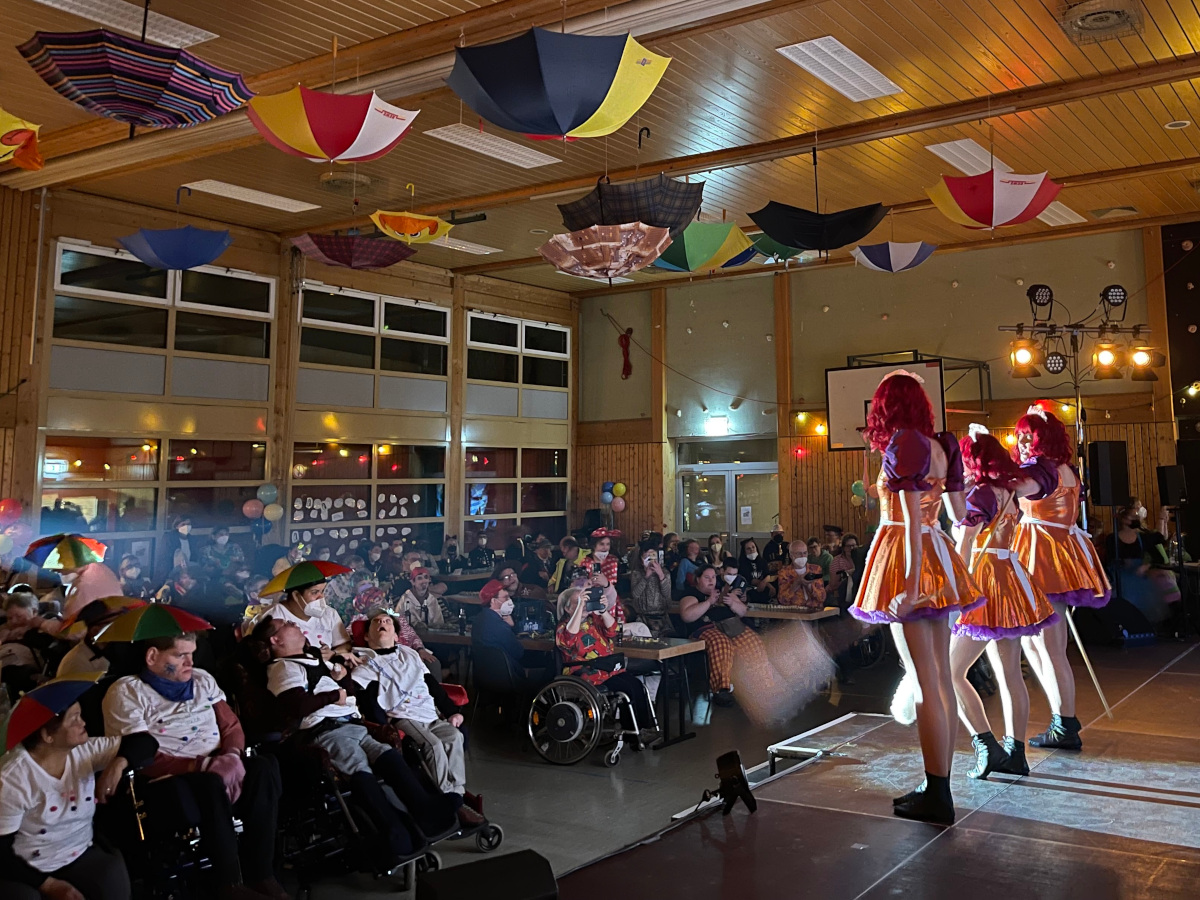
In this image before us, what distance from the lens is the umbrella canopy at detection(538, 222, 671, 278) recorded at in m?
6.36

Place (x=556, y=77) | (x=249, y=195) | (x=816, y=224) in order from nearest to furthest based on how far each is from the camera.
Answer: (x=556, y=77)
(x=816, y=224)
(x=249, y=195)

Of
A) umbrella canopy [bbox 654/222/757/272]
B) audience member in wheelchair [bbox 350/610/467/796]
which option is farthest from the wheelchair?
umbrella canopy [bbox 654/222/757/272]

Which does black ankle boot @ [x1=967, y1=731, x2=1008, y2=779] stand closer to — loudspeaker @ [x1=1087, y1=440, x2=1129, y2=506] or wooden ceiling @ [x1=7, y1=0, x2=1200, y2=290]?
wooden ceiling @ [x1=7, y1=0, x2=1200, y2=290]

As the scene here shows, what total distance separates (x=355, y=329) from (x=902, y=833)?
11335mm

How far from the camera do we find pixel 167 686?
403 cm

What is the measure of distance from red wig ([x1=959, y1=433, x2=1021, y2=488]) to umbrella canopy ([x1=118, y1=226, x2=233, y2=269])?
6.63 meters

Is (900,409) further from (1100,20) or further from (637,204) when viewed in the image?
(1100,20)

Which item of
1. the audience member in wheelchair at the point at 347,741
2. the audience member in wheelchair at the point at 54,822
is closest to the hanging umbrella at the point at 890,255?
the audience member in wheelchair at the point at 347,741

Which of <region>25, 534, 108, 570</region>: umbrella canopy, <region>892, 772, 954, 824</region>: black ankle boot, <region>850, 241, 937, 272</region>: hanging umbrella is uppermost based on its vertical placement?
<region>850, 241, 937, 272</region>: hanging umbrella

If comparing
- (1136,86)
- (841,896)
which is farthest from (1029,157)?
(841,896)

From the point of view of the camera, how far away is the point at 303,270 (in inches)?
504

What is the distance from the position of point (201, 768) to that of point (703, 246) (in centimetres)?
587

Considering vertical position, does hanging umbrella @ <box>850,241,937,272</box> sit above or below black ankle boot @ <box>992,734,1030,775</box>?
above

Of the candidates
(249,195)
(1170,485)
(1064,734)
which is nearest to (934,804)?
(1064,734)
